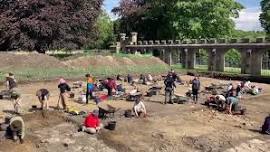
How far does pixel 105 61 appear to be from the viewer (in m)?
50.8

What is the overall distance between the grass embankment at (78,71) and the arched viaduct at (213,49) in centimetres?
566

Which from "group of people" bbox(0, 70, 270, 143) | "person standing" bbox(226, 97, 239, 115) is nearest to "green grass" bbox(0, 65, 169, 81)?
"group of people" bbox(0, 70, 270, 143)

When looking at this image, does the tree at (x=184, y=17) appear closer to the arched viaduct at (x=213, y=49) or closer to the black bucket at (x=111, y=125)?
the arched viaduct at (x=213, y=49)

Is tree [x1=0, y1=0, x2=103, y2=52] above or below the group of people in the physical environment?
above


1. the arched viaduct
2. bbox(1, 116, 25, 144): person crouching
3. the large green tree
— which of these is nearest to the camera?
bbox(1, 116, 25, 144): person crouching

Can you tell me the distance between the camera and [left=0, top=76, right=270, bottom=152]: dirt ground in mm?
21062

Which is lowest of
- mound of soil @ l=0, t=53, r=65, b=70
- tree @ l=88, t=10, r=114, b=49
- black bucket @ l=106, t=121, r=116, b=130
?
black bucket @ l=106, t=121, r=116, b=130

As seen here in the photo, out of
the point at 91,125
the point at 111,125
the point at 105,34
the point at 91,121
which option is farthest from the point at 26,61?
the point at 105,34

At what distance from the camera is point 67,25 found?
5097 centimetres

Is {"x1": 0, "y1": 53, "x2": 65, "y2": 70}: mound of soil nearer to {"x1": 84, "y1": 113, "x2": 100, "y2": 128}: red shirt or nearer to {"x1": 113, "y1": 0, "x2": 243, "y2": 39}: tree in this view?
{"x1": 84, "y1": 113, "x2": 100, "y2": 128}: red shirt

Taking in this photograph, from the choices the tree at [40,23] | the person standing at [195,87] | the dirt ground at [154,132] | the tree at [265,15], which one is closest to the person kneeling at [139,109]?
the dirt ground at [154,132]

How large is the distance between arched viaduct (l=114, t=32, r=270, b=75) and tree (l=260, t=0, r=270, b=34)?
17.5 m

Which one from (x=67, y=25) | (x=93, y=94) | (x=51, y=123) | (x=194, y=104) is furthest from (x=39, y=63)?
A: (x=51, y=123)

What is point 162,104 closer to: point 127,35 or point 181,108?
point 181,108
